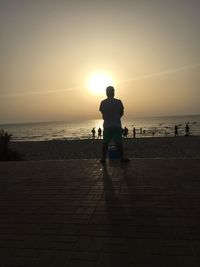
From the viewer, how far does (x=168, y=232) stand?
3.50 m

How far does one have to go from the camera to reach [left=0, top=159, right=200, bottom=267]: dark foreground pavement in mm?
3000

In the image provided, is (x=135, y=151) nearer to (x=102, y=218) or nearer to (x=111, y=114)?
(x=111, y=114)

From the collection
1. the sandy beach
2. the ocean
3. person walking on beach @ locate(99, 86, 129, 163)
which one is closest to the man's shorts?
person walking on beach @ locate(99, 86, 129, 163)

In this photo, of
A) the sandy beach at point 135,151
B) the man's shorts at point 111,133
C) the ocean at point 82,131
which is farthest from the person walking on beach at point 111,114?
the ocean at point 82,131

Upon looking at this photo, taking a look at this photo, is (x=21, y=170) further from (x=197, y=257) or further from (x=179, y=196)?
(x=197, y=257)

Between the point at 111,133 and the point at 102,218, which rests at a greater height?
the point at 111,133

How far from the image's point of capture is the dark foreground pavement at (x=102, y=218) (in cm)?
300

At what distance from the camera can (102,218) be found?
401 centimetres

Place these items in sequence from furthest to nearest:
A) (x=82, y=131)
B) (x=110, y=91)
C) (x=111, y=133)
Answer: (x=82, y=131) → (x=111, y=133) → (x=110, y=91)

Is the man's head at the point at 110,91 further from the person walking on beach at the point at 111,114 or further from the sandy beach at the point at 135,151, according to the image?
the sandy beach at the point at 135,151

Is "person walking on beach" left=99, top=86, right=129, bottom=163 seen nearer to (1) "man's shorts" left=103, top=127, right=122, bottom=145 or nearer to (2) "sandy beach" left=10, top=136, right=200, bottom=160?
(1) "man's shorts" left=103, top=127, right=122, bottom=145

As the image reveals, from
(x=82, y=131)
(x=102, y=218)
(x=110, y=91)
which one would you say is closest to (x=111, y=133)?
(x=110, y=91)

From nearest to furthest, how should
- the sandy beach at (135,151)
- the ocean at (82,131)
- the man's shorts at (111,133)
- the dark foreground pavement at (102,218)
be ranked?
the dark foreground pavement at (102,218) < the man's shorts at (111,133) < the sandy beach at (135,151) < the ocean at (82,131)

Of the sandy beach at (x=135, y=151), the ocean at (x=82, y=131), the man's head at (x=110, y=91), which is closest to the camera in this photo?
the man's head at (x=110, y=91)
